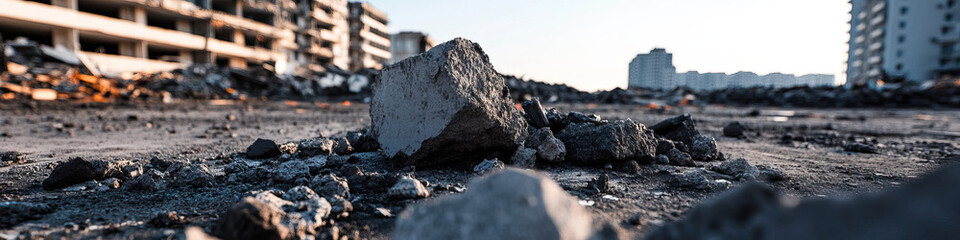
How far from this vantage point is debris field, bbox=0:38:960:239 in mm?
795

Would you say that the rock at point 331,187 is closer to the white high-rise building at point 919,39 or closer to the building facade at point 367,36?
the building facade at point 367,36

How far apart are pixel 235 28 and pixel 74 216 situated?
109 feet

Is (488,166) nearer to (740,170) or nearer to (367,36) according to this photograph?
(740,170)

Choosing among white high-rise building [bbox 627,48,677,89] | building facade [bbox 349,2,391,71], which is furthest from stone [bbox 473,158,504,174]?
building facade [bbox 349,2,391,71]

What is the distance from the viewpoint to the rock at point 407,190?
80.8 inches

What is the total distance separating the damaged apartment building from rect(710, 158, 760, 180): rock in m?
22.0

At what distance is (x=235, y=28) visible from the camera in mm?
30750

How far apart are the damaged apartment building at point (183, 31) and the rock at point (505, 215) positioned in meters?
22.1

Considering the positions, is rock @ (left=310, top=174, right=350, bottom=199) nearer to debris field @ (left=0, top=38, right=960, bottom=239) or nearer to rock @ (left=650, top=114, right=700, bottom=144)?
debris field @ (left=0, top=38, right=960, bottom=239)

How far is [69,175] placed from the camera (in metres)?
2.34

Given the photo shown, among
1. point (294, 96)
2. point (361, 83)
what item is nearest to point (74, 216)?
point (294, 96)

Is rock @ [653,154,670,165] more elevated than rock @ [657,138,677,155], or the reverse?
rock @ [657,138,677,155]

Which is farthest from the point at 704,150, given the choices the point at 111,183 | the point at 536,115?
the point at 111,183

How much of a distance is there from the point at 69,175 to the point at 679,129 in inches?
162
